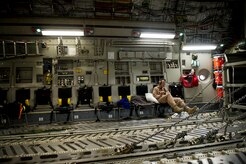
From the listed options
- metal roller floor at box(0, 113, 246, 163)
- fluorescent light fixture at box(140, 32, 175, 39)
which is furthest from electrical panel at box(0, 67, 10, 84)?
fluorescent light fixture at box(140, 32, 175, 39)

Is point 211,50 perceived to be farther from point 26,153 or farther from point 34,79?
point 26,153

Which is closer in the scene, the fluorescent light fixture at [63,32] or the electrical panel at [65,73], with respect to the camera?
the fluorescent light fixture at [63,32]

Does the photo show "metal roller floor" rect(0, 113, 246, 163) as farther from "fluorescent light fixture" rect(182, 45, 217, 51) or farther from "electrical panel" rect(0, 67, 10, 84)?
"fluorescent light fixture" rect(182, 45, 217, 51)

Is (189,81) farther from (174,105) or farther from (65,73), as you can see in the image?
(65,73)

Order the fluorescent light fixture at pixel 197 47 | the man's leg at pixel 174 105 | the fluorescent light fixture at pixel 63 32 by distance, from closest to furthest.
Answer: the man's leg at pixel 174 105
the fluorescent light fixture at pixel 63 32
the fluorescent light fixture at pixel 197 47

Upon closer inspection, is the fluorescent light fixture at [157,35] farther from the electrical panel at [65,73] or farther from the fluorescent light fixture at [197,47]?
the electrical panel at [65,73]

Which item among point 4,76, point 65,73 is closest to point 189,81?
point 65,73

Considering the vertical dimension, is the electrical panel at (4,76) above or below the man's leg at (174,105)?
above

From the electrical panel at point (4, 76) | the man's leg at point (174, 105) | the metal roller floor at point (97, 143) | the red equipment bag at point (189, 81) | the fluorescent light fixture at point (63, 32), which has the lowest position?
the metal roller floor at point (97, 143)

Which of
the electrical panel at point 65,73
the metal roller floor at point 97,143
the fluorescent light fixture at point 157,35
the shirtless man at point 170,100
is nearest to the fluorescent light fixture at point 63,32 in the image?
the electrical panel at point 65,73

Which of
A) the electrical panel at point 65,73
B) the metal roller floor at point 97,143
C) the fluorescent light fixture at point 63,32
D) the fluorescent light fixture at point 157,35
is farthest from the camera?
the fluorescent light fixture at point 157,35

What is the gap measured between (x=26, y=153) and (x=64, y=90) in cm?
412

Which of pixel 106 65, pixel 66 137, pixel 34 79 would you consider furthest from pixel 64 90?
pixel 66 137

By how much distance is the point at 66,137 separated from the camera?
14.7ft
